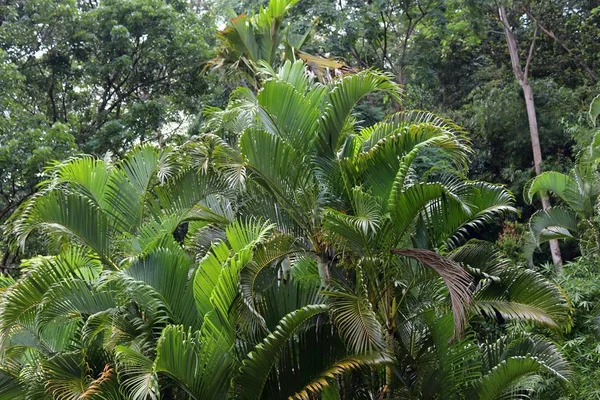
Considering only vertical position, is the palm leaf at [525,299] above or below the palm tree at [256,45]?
below

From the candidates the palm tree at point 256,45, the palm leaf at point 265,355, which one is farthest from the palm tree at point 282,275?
the palm tree at point 256,45

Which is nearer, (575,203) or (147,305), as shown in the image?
(147,305)

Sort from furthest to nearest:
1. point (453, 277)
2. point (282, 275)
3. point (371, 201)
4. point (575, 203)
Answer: point (575, 203), point (282, 275), point (371, 201), point (453, 277)

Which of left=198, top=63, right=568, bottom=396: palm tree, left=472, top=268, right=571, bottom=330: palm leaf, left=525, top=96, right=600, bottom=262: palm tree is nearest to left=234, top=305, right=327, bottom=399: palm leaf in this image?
left=198, top=63, right=568, bottom=396: palm tree

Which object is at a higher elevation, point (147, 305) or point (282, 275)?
point (282, 275)

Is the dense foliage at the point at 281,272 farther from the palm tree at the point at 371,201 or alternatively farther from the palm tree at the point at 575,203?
the palm tree at the point at 575,203

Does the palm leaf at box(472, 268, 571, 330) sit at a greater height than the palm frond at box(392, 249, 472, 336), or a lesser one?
lesser

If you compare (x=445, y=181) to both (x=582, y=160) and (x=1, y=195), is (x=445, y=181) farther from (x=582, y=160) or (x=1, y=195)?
(x=1, y=195)

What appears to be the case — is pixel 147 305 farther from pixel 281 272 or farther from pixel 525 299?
pixel 525 299

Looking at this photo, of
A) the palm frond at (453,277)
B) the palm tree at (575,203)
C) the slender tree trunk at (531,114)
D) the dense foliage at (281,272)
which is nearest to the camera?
the palm frond at (453,277)

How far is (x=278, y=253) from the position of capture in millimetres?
5793

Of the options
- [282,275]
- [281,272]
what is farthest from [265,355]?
[281,272]

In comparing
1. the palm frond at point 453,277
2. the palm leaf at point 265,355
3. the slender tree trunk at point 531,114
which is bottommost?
the palm leaf at point 265,355

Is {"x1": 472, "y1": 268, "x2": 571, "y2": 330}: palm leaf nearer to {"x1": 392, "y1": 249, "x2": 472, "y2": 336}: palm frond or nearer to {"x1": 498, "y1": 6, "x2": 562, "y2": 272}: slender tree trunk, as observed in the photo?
{"x1": 392, "y1": 249, "x2": 472, "y2": 336}: palm frond
